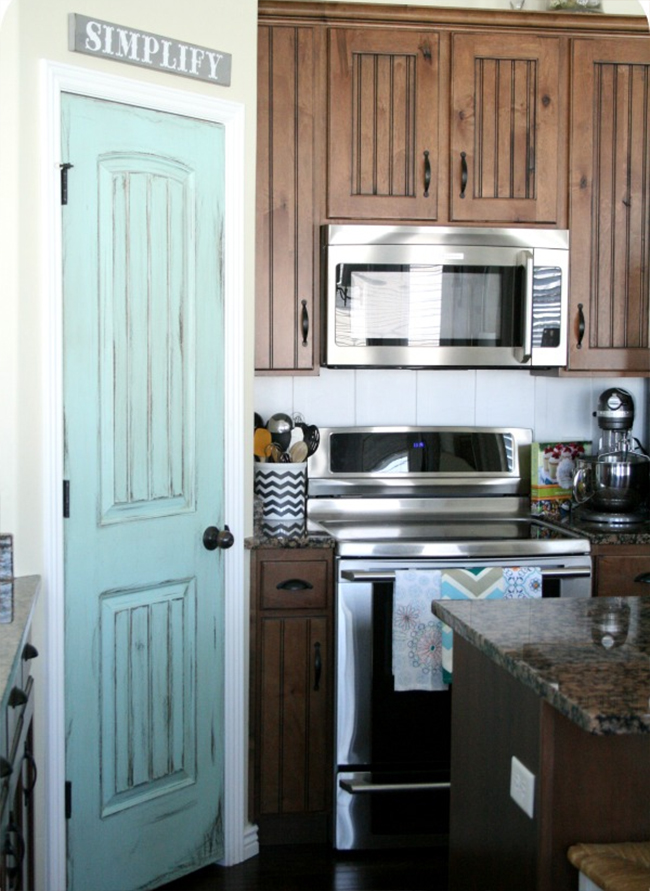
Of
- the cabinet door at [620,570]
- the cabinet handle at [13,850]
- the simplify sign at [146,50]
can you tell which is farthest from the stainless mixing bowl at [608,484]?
the cabinet handle at [13,850]

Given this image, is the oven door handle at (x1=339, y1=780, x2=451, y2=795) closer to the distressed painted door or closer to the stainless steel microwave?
the distressed painted door

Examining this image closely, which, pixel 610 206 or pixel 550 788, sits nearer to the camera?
pixel 550 788

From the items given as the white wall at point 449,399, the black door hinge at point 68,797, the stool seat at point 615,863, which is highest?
the white wall at point 449,399

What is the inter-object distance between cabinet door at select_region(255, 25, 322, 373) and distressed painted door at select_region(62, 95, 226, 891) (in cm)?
40

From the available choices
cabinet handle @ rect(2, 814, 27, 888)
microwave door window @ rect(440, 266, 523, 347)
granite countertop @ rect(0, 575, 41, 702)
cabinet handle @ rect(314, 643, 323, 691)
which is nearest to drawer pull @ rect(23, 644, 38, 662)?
granite countertop @ rect(0, 575, 41, 702)

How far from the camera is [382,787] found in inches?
128

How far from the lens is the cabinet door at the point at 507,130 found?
355 cm

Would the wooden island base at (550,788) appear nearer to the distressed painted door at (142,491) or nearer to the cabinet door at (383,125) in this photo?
the distressed painted door at (142,491)

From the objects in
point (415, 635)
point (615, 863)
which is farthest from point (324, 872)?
point (615, 863)

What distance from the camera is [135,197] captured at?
112 inches

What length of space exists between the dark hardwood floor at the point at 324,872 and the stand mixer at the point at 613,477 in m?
1.19

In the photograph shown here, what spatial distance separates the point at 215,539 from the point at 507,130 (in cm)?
163

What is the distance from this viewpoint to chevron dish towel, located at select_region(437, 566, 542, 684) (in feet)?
10.6

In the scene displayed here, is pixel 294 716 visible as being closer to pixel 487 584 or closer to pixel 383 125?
pixel 487 584
